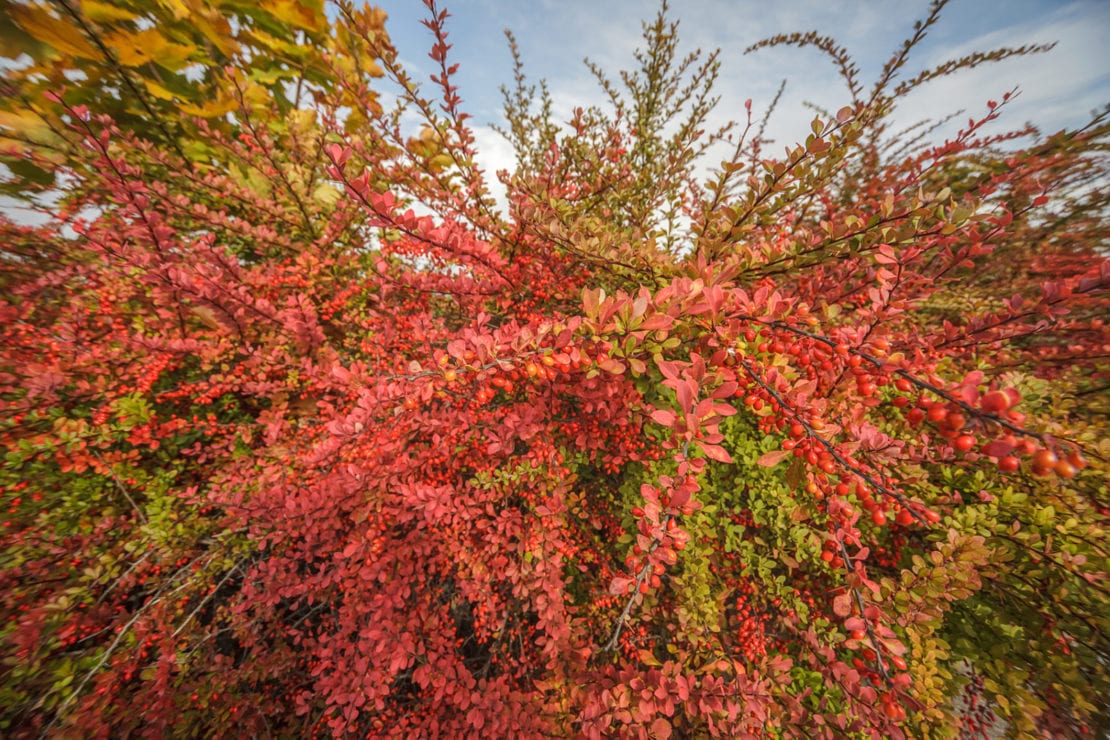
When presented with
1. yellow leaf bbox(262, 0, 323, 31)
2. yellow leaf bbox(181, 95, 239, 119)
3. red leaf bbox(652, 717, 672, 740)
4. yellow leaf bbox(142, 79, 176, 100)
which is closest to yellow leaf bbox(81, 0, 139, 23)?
yellow leaf bbox(142, 79, 176, 100)

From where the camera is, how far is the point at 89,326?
310 centimetres

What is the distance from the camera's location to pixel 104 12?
2.94 metres

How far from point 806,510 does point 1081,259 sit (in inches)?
170

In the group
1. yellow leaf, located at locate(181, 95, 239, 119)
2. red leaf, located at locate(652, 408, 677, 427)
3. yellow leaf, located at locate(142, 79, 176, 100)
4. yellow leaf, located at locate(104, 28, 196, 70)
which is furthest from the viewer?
yellow leaf, located at locate(181, 95, 239, 119)

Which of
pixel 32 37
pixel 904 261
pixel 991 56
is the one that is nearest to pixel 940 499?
pixel 904 261

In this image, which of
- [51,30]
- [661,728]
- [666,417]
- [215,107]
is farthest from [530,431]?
[51,30]

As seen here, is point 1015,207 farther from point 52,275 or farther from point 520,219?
point 52,275

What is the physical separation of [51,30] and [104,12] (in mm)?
405

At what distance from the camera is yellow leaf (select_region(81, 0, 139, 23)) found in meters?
2.86

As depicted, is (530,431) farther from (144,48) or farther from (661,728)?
(144,48)

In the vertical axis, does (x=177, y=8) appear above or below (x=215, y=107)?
above

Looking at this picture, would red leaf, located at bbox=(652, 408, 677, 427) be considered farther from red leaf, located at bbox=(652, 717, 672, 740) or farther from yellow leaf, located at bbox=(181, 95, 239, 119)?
yellow leaf, located at bbox=(181, 95, 239, 119)

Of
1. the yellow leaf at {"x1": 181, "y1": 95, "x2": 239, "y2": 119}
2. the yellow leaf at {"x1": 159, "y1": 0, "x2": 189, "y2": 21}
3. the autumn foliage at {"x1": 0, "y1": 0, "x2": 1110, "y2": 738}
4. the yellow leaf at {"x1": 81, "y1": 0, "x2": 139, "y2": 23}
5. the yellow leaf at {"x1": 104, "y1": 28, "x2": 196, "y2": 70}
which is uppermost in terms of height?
the yellow leaf at {"x1": 159, "y1": 0, "x2": 189, "y2": 21}

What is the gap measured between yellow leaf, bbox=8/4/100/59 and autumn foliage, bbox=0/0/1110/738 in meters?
0.02
